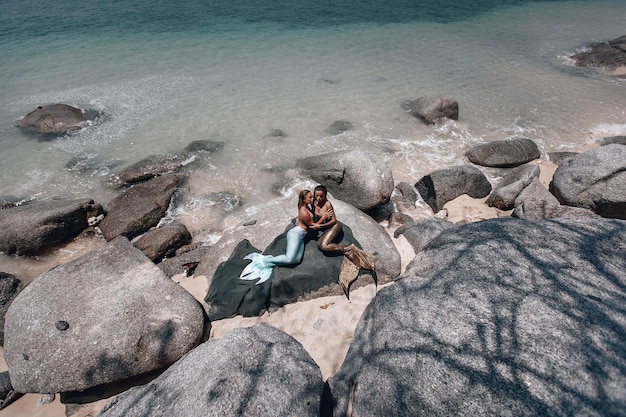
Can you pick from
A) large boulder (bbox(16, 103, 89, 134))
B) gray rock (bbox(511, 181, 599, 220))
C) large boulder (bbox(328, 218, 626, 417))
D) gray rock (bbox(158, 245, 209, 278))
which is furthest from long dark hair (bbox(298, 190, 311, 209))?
large boulder (bbox(16, 103, 89, 134))

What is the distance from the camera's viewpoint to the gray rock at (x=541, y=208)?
6.93 m

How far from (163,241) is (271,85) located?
1025 cm

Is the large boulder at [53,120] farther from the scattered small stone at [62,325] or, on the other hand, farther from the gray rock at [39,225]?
the scattered small stone at [62,325]

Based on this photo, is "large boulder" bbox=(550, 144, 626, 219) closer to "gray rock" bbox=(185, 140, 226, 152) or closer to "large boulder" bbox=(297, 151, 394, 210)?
"large boulder" bbox=(297, 151, 394, 210)

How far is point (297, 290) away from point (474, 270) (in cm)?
288

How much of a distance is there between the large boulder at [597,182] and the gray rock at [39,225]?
36.0 ft

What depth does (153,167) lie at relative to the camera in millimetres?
10227

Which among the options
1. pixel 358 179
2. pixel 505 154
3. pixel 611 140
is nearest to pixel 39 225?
pixel 358 179

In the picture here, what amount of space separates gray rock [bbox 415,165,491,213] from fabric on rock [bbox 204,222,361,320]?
332 centimetres

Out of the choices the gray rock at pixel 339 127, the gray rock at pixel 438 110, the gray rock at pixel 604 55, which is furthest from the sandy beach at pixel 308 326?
the gray rock at pixel 604 55

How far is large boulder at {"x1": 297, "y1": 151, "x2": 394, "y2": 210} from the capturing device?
795cm

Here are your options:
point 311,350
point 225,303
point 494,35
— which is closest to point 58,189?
point 225,303

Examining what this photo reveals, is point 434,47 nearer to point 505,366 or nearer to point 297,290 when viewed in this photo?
point 297,290

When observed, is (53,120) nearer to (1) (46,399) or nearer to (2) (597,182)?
(1) (46,399)
